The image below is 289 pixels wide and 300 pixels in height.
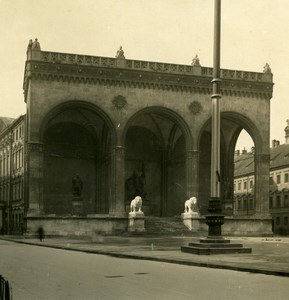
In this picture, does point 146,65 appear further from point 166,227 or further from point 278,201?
point 278,201

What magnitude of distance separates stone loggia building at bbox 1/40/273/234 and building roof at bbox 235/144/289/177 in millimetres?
14356

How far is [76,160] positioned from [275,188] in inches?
1001

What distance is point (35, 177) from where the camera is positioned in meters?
40.8

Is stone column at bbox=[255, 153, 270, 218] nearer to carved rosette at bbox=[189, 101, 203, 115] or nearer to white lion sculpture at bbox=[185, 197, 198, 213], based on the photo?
white lion sculpture at bbox=[185, 197, 198, 213]

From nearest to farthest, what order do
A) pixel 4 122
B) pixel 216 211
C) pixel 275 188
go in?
1. pixel 216 211
2. pixel 275 188
3. pixel 4 122

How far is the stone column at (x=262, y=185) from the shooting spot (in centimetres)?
4569

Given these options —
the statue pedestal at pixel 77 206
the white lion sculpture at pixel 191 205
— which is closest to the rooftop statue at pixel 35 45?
the statue pedestal at pixel 77 206

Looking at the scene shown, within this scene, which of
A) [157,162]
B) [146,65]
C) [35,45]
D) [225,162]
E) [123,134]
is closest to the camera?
[35,45]

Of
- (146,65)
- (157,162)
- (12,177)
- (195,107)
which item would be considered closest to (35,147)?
(146,65)

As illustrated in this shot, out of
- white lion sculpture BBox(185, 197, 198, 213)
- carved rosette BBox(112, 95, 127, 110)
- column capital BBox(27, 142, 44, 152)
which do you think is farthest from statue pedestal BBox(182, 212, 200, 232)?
column capital BBox(27, 142, 44, 152)

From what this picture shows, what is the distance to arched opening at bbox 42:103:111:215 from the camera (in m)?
47.9

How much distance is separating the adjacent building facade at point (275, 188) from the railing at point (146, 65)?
1735 cm

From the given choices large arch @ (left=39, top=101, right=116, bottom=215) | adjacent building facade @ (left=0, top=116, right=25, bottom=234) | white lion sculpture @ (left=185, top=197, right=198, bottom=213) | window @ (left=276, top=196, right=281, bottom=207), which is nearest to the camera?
white lion sculpture @ (left=185, top=197, right=198, bottom=213)

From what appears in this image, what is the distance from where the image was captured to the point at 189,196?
4447 cm
